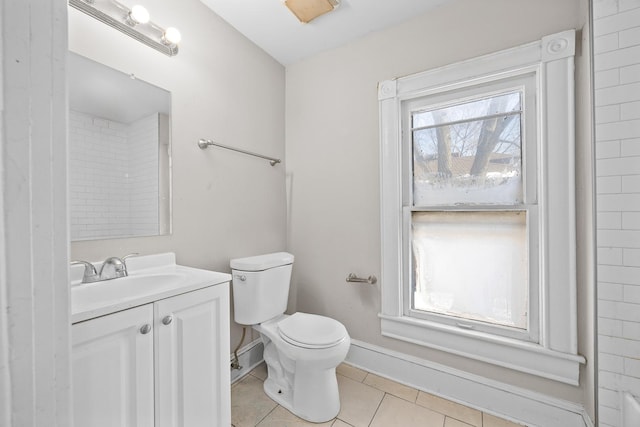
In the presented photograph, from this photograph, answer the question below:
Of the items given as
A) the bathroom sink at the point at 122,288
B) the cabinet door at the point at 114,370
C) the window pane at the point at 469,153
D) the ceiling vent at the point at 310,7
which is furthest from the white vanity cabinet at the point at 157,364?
the ceiling vent at the point at 310,7

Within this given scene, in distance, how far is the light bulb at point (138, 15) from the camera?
1193mm

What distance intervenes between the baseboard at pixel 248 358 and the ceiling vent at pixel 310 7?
6.99 ft

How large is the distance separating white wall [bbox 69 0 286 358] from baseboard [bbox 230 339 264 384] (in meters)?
0.13

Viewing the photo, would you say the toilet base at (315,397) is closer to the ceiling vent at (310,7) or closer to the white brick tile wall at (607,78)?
the white brick tile wall at (607,78)

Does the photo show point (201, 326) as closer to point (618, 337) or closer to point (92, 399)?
point (92, 399)

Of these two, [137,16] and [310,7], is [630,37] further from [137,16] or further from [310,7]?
[137,16]

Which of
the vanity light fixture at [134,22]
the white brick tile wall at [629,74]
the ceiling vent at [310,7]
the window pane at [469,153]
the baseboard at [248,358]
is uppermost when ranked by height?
the ceiling vent at [310,7]

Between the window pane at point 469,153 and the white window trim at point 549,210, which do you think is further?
the window pane at point 469,153

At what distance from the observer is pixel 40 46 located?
452 mm

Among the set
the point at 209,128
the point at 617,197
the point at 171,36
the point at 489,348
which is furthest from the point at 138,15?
the point at 489,348

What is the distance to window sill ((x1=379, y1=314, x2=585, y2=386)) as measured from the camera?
1.28 meters

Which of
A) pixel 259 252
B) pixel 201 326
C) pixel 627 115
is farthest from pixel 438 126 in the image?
pixel 201 326

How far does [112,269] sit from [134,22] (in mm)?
1109

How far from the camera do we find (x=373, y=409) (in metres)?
1.47
